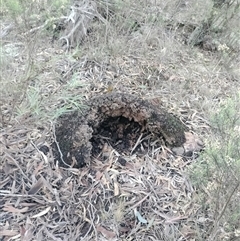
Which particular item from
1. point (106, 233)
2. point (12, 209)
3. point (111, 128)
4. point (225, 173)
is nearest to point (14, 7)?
point (111, 128)

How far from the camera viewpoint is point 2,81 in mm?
2531

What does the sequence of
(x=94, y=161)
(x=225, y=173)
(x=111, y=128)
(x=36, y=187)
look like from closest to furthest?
(x=225, y=173), (x=36, y=187), (x=94, y=161), (x=111, y=128)

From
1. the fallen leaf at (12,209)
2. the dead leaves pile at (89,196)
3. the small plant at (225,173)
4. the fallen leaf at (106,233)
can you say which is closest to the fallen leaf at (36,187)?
the dead leaves pile at (89,196)

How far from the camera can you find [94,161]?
2.48 meters

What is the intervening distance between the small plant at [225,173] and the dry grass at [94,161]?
2 centimetres

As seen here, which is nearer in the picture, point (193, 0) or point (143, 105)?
point (143, 105)

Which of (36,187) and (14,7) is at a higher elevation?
(14,7)

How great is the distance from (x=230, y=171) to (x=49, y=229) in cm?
102

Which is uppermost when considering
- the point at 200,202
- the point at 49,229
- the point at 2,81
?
the point at 200,202

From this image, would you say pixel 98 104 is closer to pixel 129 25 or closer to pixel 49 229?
pixel 49 229

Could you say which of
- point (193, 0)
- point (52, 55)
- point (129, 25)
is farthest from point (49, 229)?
point (193, 0)

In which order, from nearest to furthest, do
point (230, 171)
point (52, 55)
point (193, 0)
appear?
point (230, 171)
point (52, 55)
point (193, 0)

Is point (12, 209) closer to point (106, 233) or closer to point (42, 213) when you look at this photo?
point (42, 213)

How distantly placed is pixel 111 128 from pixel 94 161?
28cm
